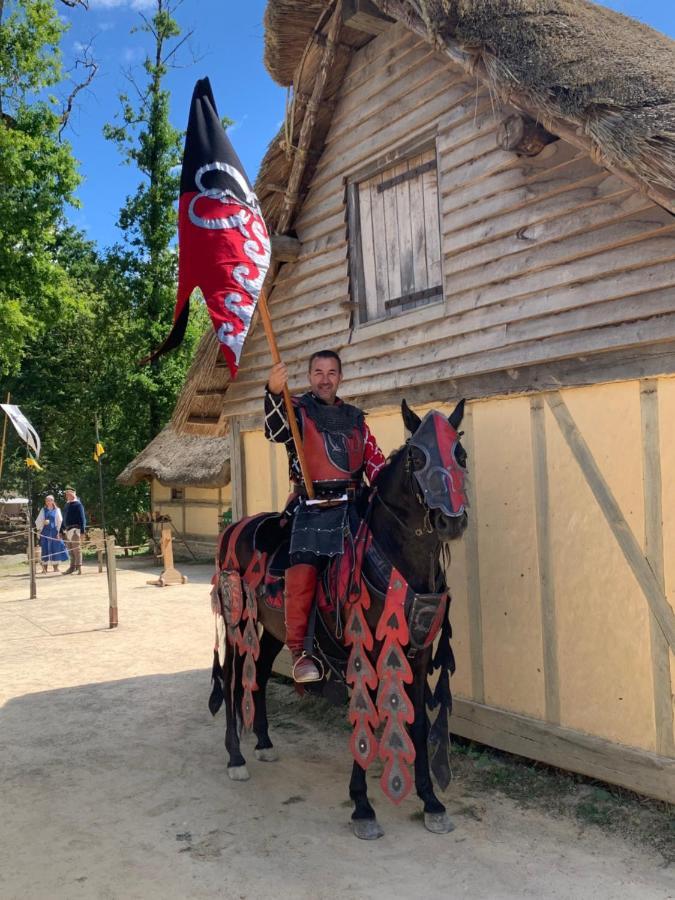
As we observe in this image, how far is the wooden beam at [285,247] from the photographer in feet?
23.0

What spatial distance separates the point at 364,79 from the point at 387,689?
16.8ft

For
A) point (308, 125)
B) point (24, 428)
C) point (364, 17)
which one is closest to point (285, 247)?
point (308, 125)

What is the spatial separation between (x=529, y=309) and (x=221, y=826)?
366 cm

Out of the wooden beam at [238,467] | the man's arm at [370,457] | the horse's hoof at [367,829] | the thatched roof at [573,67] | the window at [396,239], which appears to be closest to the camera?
the thatched roof at [573,67]

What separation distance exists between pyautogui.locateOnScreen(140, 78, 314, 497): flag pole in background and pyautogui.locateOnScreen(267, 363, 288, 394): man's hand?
0.16 ft

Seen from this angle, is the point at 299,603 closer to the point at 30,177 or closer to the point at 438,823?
the point at 438,823

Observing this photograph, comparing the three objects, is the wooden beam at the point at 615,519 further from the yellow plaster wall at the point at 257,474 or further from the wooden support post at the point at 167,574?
the wooden support post at the point at 167,574

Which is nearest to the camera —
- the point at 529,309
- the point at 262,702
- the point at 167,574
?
the point at 529,309

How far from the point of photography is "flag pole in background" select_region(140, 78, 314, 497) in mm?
4441

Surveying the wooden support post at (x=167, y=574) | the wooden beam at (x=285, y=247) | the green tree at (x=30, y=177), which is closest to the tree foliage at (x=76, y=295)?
the green tree at (x=30, y=177)

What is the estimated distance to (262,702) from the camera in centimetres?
557

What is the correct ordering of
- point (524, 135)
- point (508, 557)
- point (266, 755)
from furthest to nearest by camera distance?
point (266, 755) < point (508, 557) < point (524, 135)

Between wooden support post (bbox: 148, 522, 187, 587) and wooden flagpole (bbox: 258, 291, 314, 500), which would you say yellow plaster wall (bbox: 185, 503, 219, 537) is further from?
wooden flagpole (bbox: 258, 291, 314, 500)

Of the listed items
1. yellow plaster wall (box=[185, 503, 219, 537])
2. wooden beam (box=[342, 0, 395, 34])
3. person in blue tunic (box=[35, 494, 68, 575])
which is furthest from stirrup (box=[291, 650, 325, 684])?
yellow plaster wall (box=[185, 503, 219, 537])
